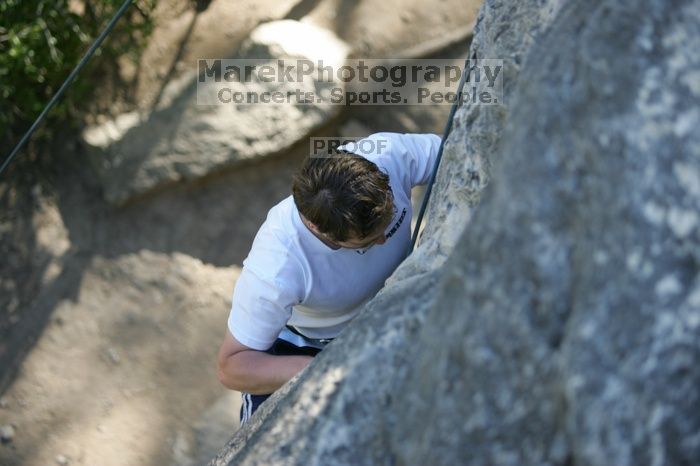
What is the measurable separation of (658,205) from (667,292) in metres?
0.08

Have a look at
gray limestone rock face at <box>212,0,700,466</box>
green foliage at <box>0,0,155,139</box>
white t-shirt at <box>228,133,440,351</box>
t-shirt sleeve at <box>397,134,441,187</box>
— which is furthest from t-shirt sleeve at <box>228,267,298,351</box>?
green foliage at <box>0,0,155,139</box>

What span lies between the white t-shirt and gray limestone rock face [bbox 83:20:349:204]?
1.21m

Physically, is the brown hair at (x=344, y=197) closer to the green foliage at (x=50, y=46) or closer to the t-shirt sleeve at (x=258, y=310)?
the t-shirt sleeve at (x=258, y=310)

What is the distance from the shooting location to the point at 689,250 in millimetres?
742

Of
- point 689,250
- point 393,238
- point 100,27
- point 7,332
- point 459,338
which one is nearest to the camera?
point 689,250

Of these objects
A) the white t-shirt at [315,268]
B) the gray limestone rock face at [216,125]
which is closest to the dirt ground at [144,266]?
the gray limestone rock face at [216,125]

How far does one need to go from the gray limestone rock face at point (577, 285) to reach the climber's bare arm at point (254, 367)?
0.54 metres

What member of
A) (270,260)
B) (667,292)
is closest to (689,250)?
(667,292)

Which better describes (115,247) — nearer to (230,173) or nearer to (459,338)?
(230,173)

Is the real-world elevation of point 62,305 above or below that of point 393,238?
below

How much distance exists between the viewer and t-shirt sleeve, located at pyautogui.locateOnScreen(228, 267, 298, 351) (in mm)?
1503

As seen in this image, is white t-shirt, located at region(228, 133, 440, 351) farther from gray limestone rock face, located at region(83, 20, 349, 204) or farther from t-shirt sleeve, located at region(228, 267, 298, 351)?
gray limestone rock face, located at region(83, 20, 349, 204)

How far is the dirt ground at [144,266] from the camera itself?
9.50 feet

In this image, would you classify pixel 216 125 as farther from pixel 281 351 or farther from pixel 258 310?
pixel 258 310
